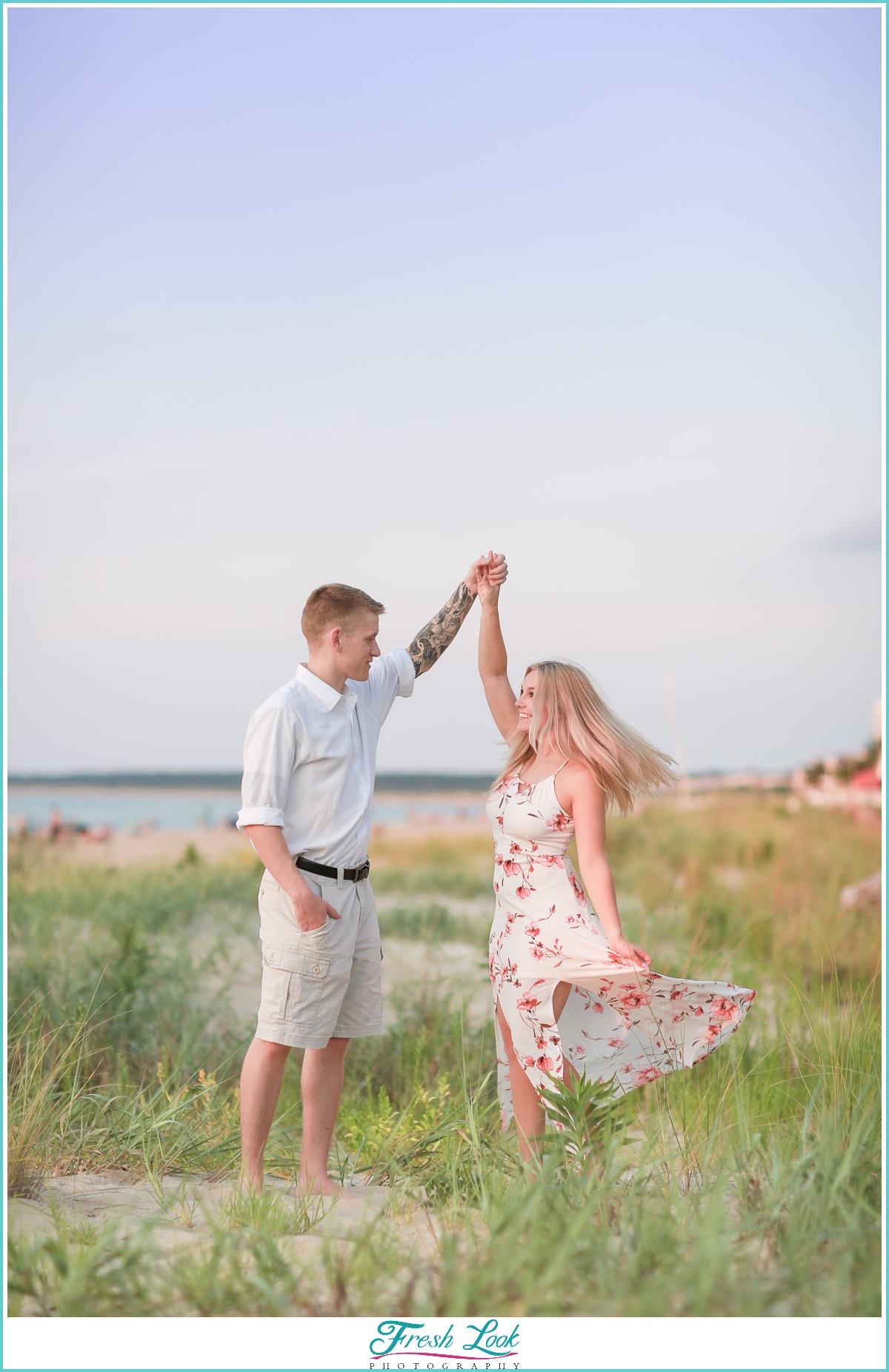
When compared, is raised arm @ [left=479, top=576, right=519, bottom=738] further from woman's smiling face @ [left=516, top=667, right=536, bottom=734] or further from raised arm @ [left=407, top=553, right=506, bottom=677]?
raised arm @ [left=407, top=553, right=506, bottom=677]

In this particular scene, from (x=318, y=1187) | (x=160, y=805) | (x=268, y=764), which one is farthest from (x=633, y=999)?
(x=160, y=805)

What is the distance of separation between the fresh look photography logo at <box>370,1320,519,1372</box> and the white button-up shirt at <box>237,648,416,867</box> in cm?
141

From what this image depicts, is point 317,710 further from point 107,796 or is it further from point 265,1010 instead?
point 107,796

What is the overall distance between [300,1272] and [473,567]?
2.47 metres

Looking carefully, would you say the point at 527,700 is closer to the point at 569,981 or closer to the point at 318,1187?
the point at 569,981

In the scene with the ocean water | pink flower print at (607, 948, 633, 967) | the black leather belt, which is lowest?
the ocean water

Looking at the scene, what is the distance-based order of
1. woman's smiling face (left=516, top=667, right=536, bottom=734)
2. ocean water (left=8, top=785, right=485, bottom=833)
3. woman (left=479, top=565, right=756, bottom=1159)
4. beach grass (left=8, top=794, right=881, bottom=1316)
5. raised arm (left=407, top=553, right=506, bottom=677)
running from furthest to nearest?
ocean water (left=8, top=785, right=485, bottom=833), raised arm (left=407, top=553, right=506, bottom=677), woman's smiling face (left=516, top=667, right=536, bottom=734), woman (left=479, top=565, right=756, bottom=1159), beach grass (left=8, top=794, right=881, bottom=1316)

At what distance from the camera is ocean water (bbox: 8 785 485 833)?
37281 mm

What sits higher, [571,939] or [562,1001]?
[571,939]

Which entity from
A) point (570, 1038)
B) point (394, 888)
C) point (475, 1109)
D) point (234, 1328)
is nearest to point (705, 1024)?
point (570, 1038)

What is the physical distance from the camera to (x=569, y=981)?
11.7 feet

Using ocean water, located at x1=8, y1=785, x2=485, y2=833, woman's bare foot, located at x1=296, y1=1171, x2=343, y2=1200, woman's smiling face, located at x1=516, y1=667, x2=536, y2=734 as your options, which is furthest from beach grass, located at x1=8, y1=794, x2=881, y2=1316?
ocean water, located at x1=8, y1=785, x2=485, y2=833

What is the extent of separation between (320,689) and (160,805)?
41.6 metres

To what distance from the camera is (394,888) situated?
10852mm
